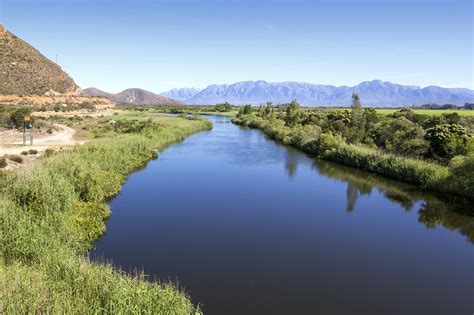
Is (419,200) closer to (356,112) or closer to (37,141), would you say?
(356,112)

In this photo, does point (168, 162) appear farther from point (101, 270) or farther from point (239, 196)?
point (101, 270)

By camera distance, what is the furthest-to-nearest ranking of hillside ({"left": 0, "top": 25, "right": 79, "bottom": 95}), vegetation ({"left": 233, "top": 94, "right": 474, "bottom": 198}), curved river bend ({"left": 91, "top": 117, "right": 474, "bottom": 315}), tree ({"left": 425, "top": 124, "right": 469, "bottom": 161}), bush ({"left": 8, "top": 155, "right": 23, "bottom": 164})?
hillside ({"left": 0, "top": 25, "right": 79, "bottom": 95}), tree ({"left": 425, "top": 124, "right": 469, "bottom": 161}), bush ({"left": 8, "top": 155, "right": 23, "bottom": 164}), vegetation ({"left": 233, "top": 94, "right": 474, "bottom": 198}), curved river bend ({"left": 91, "top": 117, "right": 474, "bottom": 315})

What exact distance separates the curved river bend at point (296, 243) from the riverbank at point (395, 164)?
5.30 ft

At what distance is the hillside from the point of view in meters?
101

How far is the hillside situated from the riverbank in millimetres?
80013

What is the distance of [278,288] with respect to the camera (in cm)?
1645

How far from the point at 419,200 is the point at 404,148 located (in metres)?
15.4

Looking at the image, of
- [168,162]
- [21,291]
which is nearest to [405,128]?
[168,162]

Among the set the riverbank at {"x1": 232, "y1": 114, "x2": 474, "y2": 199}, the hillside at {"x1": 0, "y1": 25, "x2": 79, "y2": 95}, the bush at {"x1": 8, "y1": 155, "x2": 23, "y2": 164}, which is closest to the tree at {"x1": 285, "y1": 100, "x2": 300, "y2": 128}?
the riverbank at {"x1": 232, "y1": 114, "x2": 474, "y2": 199}

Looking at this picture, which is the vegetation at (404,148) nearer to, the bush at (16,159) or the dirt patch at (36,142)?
the dirt patch at (36,142)

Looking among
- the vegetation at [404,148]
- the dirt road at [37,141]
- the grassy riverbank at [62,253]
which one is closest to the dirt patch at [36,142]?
the dirt road at [37,141]

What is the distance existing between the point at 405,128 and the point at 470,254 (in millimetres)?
31532

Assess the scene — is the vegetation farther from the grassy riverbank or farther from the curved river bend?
the grassy riverbank

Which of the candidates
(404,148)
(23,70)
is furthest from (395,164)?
(23,70)
